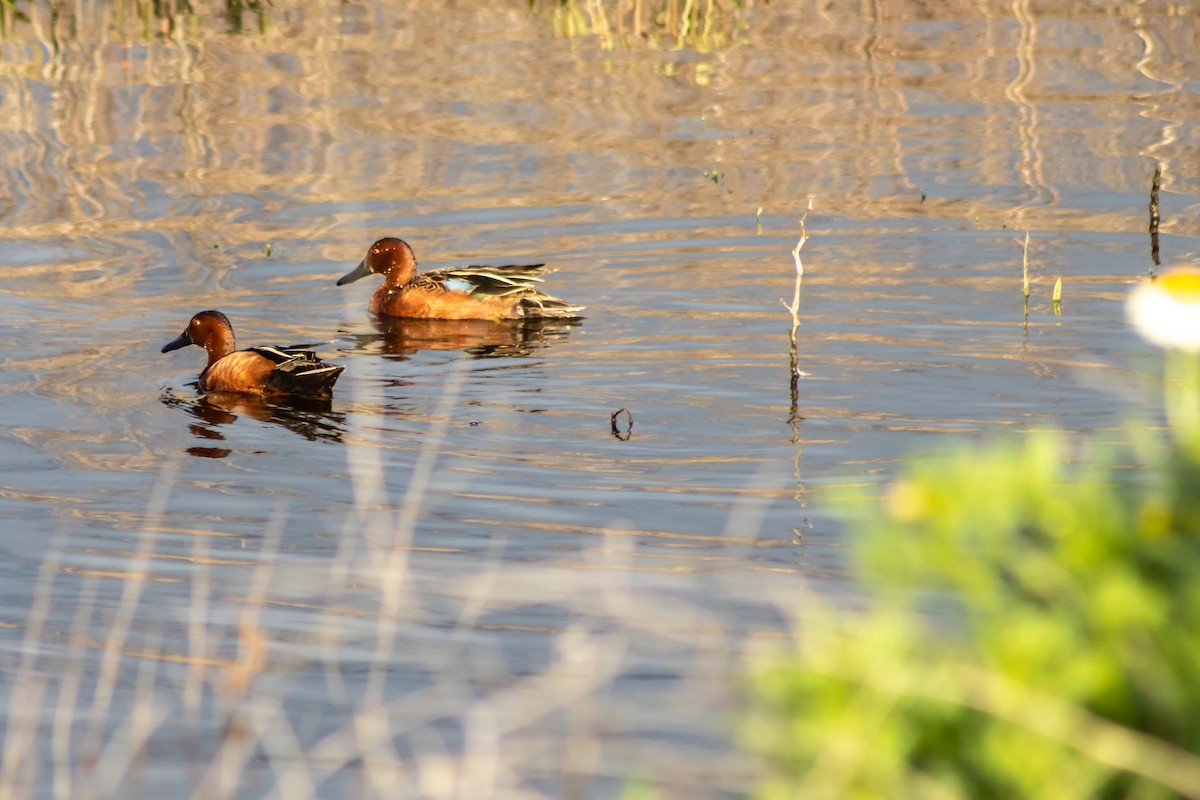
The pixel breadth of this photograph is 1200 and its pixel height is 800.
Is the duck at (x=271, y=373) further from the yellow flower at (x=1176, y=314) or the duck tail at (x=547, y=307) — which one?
the yellow flower at (x=1176, y=314)

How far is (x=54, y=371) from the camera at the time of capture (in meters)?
9.52

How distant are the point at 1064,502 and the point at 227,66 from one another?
16221 mm

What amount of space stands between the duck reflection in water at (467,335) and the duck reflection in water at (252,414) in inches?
52.5

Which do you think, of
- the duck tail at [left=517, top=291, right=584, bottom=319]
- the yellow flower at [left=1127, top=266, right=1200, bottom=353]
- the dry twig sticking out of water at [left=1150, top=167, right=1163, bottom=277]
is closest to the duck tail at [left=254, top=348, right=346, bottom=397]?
the duck tail at [left=517, top=291, right=584, bottom=319]

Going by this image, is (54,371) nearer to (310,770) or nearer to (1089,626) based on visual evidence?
(310,770)

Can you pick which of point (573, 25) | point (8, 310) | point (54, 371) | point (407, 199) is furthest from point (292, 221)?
point (573, 25)

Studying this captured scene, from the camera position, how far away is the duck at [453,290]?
420 inches

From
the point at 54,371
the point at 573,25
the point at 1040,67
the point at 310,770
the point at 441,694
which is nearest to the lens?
the point at 310,770

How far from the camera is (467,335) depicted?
429 inches

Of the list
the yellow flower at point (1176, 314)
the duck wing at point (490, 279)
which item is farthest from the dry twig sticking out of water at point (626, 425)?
the yellow flower at point (1176, 314)

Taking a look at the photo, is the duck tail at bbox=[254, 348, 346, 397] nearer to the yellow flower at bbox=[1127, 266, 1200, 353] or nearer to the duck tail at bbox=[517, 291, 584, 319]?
the duck tail at bbox=[517, 291, 584, 319]

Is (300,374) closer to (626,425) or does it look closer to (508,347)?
(508,347)

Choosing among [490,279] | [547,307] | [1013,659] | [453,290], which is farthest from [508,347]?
[1013,659]

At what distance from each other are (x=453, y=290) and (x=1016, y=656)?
350 inches
